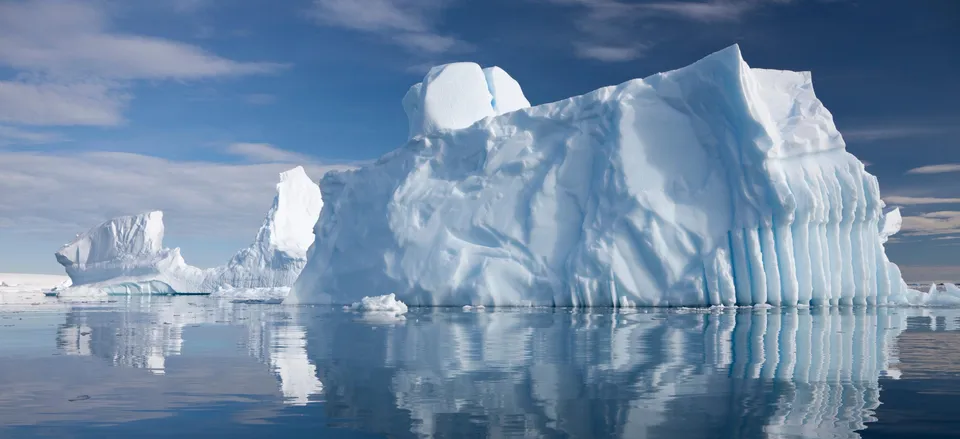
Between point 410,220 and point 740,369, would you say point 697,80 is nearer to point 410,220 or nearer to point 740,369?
point 410,220

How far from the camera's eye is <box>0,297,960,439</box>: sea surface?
486 centimetres

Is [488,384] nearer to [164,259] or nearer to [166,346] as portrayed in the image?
[166,346]

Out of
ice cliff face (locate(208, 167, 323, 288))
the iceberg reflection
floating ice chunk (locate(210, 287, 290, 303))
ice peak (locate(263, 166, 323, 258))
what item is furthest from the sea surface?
ice peak (locate(263, 166, 323, 258))

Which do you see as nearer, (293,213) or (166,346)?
(166,346)

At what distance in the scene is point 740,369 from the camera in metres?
7.48

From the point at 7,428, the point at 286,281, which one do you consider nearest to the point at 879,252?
the point at 7,428

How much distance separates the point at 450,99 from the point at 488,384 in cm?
2149

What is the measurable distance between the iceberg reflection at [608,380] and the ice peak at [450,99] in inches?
588

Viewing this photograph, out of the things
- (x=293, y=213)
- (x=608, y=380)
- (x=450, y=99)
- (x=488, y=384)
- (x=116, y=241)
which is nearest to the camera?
(x=488, y=384)

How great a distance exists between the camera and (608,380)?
6.78 m

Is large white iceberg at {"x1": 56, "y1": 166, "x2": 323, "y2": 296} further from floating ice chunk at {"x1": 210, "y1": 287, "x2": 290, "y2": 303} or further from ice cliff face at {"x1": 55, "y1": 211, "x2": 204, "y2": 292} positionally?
floating ice chunk at {"x1": 210, "y1": 287, "x2": 290, "y2": 303}

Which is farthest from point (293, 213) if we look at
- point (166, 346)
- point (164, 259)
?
point (166, 346)

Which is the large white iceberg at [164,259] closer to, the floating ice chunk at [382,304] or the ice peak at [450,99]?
the ice peak at [450,99]

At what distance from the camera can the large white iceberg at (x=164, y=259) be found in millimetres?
45781
